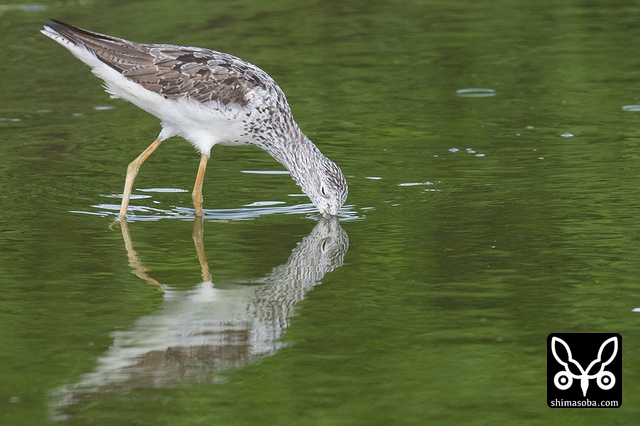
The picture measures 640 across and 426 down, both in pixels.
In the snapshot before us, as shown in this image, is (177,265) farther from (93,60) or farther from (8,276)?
(93,60)

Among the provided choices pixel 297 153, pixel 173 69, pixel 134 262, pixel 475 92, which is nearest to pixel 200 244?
pixel 134 262

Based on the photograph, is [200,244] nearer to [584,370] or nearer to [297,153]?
[297,153]

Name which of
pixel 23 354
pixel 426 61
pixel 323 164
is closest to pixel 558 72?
pixel 426 61

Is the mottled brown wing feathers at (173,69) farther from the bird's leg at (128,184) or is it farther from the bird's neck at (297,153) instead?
the bird's leg at (128,184)

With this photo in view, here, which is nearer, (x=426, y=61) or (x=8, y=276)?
(x=8, y=276)

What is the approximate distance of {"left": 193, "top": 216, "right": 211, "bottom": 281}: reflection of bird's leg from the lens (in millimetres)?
11695

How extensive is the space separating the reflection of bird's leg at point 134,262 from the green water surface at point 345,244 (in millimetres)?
33

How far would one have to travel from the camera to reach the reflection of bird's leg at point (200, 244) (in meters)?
11.7

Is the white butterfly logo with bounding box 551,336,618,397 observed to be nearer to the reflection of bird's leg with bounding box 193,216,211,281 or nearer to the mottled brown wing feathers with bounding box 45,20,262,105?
the reflection of bird's leg with bounding box 193,216,211,281

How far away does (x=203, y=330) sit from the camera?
33.0 ft

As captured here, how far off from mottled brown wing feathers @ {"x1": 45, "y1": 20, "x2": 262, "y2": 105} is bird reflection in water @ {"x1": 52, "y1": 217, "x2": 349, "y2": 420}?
2132 mm

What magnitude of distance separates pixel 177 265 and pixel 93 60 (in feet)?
9.67

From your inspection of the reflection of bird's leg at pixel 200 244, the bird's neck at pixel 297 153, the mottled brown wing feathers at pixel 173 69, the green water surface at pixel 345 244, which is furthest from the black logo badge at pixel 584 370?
the mottled brown wing feathers at pixel 173 69

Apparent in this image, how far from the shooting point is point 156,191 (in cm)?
1497
